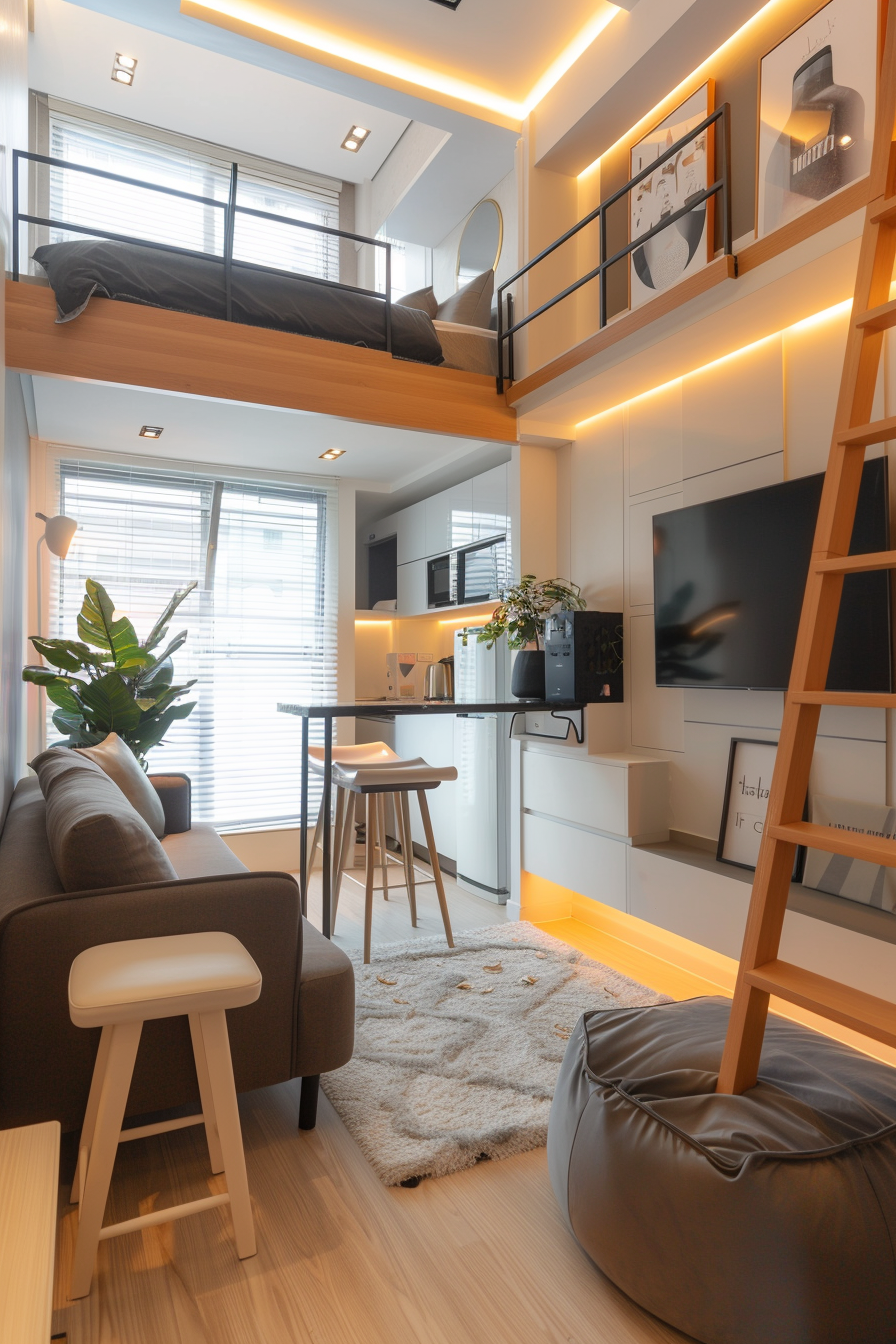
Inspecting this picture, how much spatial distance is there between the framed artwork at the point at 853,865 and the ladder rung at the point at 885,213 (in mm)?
1649

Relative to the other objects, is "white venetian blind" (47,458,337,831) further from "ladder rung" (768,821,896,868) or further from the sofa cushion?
"ladder rung" (768,821,896,868)

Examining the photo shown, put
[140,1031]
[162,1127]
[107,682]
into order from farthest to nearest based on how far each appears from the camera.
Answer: [107,682] < [162,1127] < [140,1031]

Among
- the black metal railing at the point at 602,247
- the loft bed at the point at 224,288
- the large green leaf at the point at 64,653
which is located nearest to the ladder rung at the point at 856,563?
the black metal railing at the point at 602,247

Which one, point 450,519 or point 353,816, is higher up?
point 450,519

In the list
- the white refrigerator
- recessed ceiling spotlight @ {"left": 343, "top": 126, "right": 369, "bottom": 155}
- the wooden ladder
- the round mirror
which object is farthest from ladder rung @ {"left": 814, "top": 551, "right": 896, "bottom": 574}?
recessed ceiling spotlight @ {"left": 343, "top": 126, "right": 369, "bottom": 155}

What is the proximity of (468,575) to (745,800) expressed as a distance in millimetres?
2215

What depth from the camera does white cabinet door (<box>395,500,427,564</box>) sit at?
5.10 metres

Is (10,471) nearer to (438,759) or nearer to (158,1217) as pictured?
(158,1217)

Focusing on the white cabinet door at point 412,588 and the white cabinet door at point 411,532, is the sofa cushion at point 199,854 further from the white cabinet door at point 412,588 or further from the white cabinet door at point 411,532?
the white cabinet door at point 411,532

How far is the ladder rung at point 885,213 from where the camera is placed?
128 centimetres

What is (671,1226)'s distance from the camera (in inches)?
52.0

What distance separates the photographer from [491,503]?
427cm

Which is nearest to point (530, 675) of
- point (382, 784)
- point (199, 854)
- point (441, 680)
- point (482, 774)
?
point (482, 774)

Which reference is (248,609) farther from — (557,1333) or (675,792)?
(557,1333)
